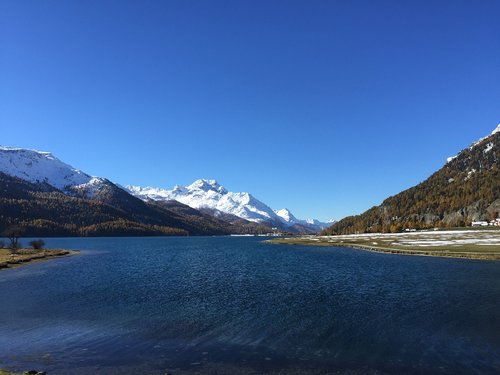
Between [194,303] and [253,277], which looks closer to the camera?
[194,303]

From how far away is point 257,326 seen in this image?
37.8 m

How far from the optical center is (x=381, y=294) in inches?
2133

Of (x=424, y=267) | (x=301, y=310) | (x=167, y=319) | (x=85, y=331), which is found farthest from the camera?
(x=424, y=267)

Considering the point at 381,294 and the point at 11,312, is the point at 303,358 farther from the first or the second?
the point at 11,312

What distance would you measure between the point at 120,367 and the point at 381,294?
38.5 m

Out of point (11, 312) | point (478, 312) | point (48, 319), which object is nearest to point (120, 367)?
point (48, 319)

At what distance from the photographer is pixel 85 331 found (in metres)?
36.7

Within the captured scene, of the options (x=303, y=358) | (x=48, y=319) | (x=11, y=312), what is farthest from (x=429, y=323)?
(x=11, y=312)

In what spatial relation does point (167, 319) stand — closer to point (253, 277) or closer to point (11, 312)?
point (11, 312)

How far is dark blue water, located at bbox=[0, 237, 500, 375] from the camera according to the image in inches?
1076

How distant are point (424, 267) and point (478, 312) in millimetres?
43653

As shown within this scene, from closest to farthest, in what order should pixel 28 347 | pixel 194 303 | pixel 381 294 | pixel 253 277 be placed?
pixel 28 347 → pixel 194 303 → pixel 381 294 → pixel 253 277

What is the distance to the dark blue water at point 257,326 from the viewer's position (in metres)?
27.3

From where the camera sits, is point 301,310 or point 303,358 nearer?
point 303,358
